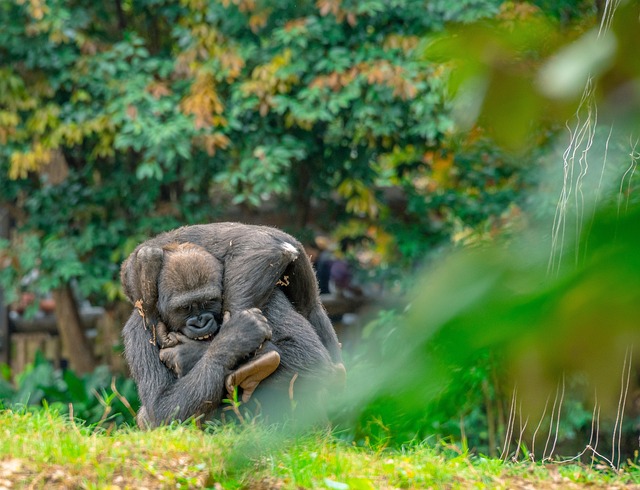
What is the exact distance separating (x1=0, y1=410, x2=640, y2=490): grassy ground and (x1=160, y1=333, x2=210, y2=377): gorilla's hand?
526 millimetres

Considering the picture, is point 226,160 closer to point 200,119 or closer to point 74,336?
point 200,119

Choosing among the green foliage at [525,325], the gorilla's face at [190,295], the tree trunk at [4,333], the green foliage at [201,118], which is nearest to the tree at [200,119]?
the green foliage at [201,118]

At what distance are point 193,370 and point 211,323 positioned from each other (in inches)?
9.1

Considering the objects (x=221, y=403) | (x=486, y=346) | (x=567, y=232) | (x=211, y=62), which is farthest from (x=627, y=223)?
(x=211, y=62)

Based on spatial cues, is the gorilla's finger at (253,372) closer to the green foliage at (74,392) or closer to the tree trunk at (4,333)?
the green foliage at (74,392)

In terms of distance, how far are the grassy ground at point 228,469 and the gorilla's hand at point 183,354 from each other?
0.53 m

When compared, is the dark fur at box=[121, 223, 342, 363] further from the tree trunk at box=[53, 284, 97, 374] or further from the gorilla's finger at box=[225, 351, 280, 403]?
the tree trunk at box=[53, 284, 97, 374]

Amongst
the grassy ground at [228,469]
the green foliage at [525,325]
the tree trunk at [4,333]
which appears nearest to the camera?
the green foliage at [525,325]

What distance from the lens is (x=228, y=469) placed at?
8.22 feet

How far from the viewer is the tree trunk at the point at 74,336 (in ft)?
33.3

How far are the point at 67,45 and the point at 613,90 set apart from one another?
851 cm

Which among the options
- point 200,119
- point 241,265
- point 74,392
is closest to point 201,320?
point 241,265

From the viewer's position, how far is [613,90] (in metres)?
0.92

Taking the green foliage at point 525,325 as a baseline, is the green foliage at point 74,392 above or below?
below
